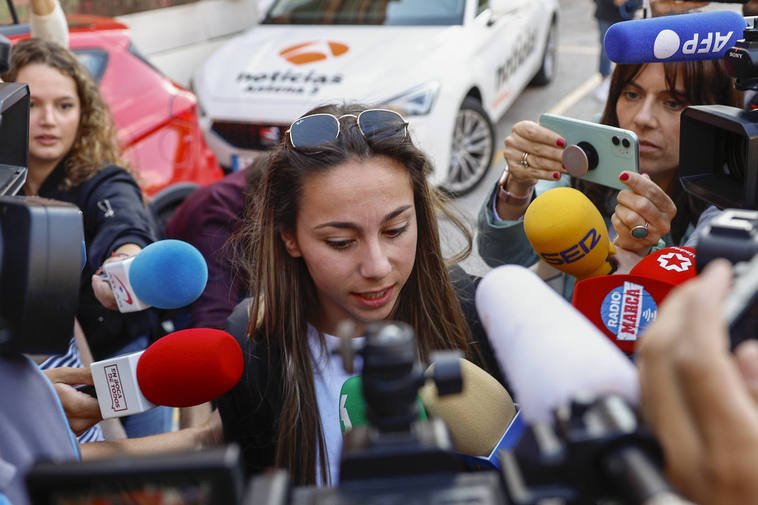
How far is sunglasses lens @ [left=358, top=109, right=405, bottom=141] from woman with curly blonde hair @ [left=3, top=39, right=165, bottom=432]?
100 centimetres

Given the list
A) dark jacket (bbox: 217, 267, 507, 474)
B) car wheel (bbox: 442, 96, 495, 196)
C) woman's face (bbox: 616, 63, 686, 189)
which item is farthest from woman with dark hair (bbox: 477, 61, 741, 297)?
car wheel (bbox: 442, 96, 495, 196)

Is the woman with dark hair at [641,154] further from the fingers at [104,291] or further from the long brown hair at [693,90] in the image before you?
the fingers at [104,291]

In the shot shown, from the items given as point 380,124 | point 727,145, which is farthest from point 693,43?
point 380,124

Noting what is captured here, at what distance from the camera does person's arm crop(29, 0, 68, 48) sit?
3.18 metres

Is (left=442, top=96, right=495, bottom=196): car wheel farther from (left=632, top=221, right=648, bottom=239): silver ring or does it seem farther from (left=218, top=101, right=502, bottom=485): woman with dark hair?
(left=632, top=221, right=648, bottom=239): silver ring

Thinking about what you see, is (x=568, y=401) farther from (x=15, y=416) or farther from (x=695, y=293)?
(x=15, y=416)

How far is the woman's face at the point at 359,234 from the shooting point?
68.1 inches

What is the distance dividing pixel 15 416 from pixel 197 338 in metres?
0.53

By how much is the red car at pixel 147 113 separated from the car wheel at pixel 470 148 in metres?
1.85

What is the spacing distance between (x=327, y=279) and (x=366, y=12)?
4397mm

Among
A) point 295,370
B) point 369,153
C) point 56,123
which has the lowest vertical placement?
point 295,370

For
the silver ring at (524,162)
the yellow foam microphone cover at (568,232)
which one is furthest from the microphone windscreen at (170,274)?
the silver ring at (524,162)

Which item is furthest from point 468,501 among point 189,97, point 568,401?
point 189,97

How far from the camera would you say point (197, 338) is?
5.06 ft
